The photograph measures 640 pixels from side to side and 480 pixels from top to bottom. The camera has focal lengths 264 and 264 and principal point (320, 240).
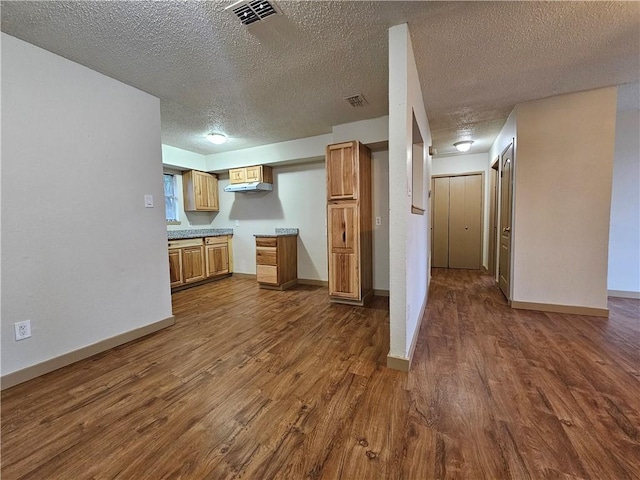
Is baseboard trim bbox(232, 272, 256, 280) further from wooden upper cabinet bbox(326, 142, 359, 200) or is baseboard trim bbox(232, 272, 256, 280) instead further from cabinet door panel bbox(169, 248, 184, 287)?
wooden upper cabinet bbox(326, 142, 359, 200)

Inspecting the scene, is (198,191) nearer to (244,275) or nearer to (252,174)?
(252,174)

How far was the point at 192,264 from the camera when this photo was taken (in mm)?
4547

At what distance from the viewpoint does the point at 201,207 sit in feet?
16.7

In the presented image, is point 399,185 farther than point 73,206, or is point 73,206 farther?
point 73,206

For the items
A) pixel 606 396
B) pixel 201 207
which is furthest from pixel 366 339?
pixel 201 207

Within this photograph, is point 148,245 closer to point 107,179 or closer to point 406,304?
point 107,179

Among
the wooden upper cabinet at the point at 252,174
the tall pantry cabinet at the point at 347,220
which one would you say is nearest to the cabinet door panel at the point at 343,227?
the tall pantry cabinet at the point at 347,220

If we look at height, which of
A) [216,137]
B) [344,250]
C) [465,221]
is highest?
[216,137]

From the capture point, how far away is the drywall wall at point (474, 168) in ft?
17.8

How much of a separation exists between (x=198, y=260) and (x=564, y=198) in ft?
17.3

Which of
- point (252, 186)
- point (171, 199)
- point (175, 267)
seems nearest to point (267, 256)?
point (252, 186)

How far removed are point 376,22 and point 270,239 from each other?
3144 mm

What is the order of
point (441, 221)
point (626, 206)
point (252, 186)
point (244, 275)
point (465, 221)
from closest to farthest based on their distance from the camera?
1. point (626, 206)
2. point (252, 186)
3. point (244, 275)
4. point (465, 221)
5. point (441, 221)

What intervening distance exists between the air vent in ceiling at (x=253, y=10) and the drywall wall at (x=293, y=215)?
250 cm
